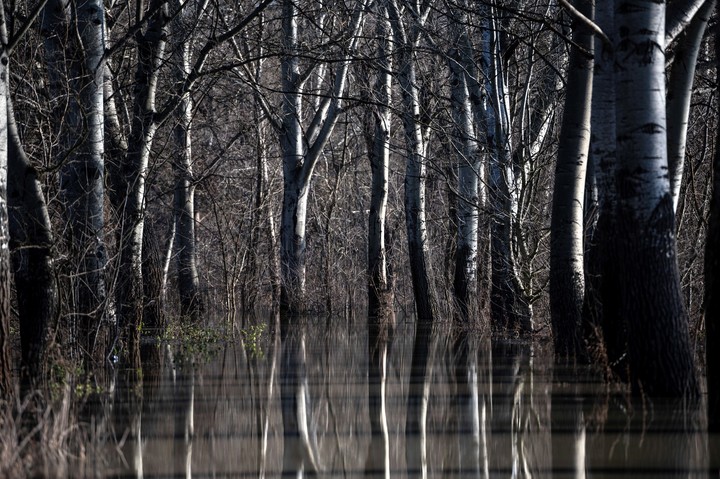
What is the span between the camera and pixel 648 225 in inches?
313

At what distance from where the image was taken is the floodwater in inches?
247

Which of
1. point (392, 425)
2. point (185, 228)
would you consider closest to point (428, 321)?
point (185, 228)

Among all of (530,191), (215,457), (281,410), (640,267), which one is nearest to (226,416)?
(281,410)

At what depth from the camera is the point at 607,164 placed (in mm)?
10250

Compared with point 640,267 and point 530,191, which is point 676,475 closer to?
point 640,267

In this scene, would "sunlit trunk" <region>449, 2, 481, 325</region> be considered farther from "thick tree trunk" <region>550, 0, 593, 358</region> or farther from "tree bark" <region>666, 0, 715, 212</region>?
"tree bark" <region>666, 0, 715, 212</region>

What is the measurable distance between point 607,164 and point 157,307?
960cm

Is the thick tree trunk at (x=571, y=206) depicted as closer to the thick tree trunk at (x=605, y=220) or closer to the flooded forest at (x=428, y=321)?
the flooded forest at (x=428, y=321)

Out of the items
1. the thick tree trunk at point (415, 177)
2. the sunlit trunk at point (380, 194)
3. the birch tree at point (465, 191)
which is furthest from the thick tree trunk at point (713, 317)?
the sunlit trunk at point (380, 194)

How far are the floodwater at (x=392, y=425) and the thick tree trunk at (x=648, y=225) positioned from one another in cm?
36

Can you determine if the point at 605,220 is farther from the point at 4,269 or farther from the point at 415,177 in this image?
the point at 415,177

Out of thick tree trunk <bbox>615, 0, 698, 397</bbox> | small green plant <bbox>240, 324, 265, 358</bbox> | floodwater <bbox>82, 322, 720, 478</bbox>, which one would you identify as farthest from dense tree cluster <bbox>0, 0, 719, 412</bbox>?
small green plant <bbox>240, 324, 265, 358</bbox>

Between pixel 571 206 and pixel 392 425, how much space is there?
5.30 meters

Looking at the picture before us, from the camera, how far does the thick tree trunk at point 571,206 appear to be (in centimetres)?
1210
